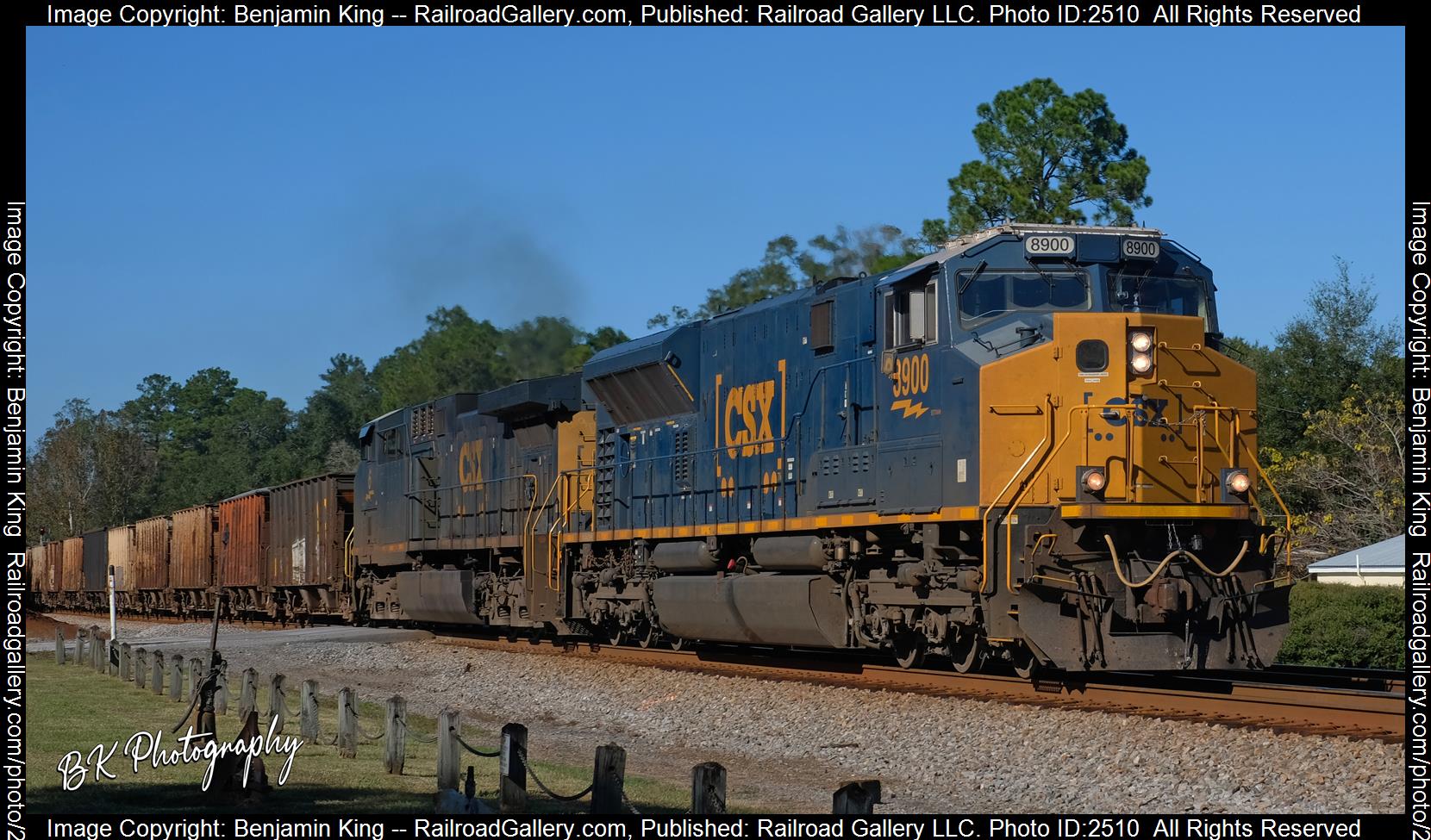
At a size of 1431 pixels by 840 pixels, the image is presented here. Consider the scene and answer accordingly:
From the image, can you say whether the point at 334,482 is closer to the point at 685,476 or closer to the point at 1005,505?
the point at 685,476

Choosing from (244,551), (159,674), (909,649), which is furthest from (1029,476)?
(244,551)

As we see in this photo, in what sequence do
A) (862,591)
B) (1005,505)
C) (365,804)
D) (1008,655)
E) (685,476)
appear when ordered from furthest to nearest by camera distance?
(685,476), (862,591), (1008,655), (1005,505), (365,804)

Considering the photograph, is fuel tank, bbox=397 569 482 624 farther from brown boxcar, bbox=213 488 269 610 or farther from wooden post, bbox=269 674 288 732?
wooden post, bbox=269 674 288 732

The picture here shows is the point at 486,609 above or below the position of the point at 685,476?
below

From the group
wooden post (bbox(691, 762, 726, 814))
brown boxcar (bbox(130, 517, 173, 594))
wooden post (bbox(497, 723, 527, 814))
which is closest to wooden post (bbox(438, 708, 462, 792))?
wooden post (bbox(497, 723, 527, 814))

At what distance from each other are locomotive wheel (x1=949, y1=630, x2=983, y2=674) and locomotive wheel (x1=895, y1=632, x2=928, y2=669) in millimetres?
392

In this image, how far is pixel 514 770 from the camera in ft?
27.7

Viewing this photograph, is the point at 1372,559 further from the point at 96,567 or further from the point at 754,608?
the point at 96,567

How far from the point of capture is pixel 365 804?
362 inches

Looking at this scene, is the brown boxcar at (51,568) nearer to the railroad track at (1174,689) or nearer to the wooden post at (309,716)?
the railroad track at (1174,689)

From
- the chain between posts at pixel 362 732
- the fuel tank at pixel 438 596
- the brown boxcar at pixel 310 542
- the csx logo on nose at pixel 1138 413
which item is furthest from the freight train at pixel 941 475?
the brown boxcar at pixel 310 542
